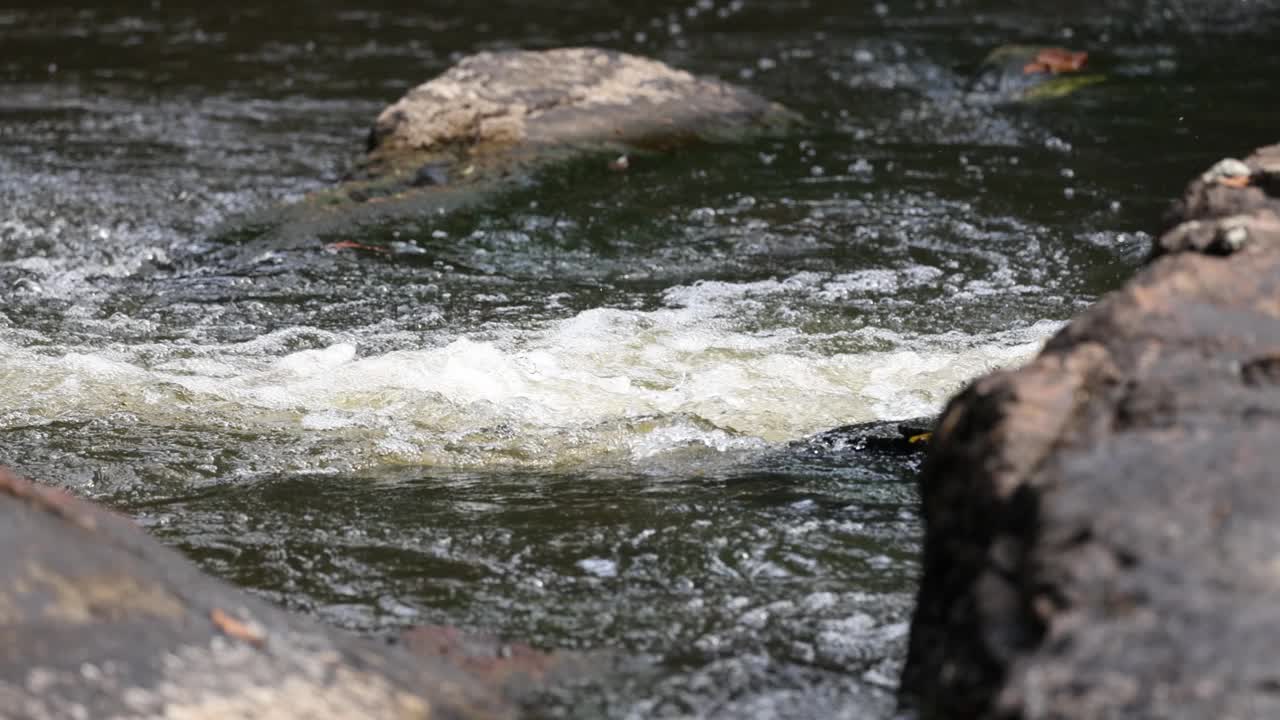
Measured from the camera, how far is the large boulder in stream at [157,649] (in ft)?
7.12

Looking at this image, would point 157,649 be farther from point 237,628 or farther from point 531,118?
point 531,118

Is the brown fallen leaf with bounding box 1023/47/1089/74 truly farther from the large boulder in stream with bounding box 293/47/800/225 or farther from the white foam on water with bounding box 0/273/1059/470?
the white foam on water with bounding box 0/273/1059/470

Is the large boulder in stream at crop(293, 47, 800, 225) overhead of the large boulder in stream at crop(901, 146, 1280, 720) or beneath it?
beneath

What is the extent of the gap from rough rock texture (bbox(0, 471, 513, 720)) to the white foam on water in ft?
5.14

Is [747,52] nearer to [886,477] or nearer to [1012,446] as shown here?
[886,477]

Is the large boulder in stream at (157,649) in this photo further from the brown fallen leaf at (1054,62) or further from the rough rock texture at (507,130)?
the brown fallen leaf at (1054,62)

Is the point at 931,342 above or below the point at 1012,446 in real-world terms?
below

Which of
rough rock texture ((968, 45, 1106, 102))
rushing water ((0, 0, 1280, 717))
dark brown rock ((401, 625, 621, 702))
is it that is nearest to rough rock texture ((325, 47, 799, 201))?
rushing water ((0, 0, 1280, 717))

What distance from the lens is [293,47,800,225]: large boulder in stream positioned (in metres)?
7.14

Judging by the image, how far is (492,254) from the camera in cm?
636

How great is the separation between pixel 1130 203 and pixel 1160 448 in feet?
16.6

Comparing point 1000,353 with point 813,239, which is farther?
point 813,239

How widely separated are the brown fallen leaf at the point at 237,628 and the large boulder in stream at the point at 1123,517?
3.68 feet

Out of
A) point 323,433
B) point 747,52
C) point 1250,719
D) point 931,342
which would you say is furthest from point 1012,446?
point 747,52
